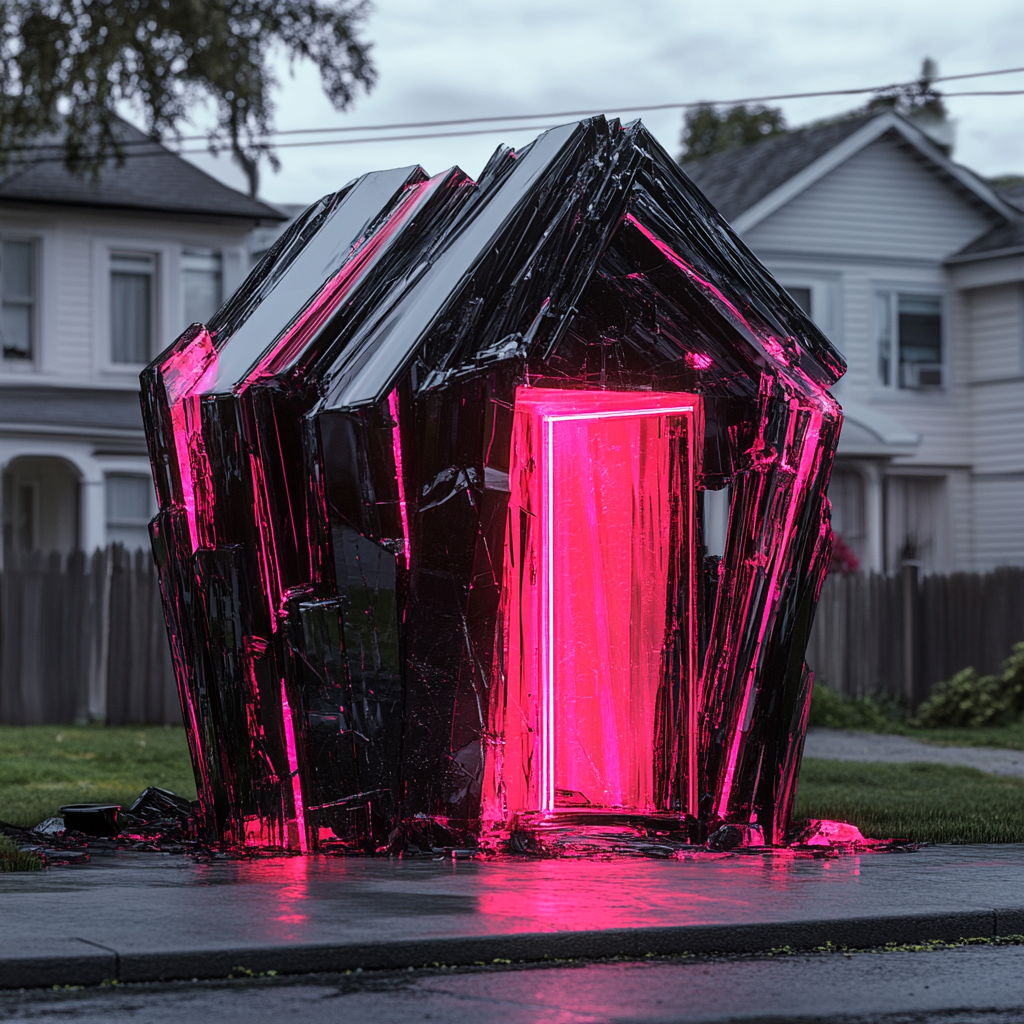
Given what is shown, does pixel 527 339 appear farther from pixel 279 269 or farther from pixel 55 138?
pixel 55 138

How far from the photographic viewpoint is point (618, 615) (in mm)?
9094

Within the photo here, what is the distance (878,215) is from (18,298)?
494 inches

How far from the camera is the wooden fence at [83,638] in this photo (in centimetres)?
1786

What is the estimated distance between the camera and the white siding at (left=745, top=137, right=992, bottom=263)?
26016mm

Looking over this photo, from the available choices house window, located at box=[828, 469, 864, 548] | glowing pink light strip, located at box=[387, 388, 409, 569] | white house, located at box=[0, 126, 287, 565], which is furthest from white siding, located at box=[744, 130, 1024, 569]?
glowing pink light strip, located at box=[387, 388, 409, 569]

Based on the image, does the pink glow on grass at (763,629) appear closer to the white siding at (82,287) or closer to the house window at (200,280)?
the white siding at (82,287)

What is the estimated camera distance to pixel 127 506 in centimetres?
2328

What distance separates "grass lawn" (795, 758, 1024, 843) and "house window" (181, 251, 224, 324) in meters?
12.4

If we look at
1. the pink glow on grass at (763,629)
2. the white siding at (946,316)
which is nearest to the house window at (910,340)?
the white siding at (946,316)

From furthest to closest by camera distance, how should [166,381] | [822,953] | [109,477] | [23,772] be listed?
[109,477] < [23,772] < [166,381] < [822,953]

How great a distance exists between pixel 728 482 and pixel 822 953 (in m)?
2.90

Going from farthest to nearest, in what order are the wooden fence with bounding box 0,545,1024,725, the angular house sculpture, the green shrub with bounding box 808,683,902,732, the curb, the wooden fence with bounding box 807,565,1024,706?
the wooden fence with bounding box 807,565,1024,706
the green shrub with bounding box 808,683,902,732
the wooden fence with bounding box 0,545,1024,725
the angular house sculpture
the curb

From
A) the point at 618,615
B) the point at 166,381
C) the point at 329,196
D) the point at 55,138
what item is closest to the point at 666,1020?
the point at 618,615

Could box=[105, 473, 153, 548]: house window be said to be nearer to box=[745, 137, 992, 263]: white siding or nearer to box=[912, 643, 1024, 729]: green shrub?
box=[745, 137, 992, 263]: white siding
